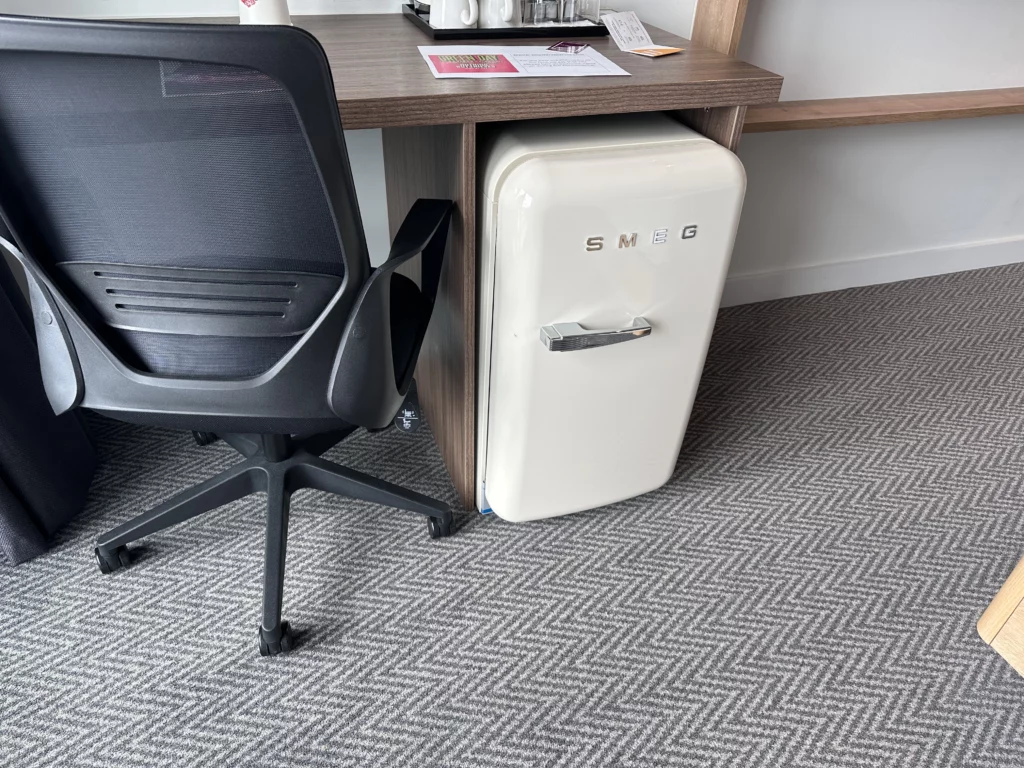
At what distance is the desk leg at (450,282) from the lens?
3.85 feet

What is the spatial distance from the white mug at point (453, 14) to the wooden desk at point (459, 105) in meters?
0.05

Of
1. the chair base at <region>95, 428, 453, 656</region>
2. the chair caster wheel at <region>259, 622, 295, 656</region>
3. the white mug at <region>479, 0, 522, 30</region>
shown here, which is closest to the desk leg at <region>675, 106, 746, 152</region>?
the white mug at <region>479, 0, 522, 30</region>

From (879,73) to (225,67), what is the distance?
6.39 ft

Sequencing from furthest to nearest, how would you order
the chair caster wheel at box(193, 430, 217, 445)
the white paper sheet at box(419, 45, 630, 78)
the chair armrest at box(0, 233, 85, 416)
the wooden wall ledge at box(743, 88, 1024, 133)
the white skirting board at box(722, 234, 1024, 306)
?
the white skirting board at box(722, 234, 1024, 306)
the wooden wall ledge at box(743, 88, 1024, 133)
the chair caster wheel at box(193, 430, 217, 445)
the white paper sheet at box(419, 45, 630, 78)
the chair armrest at box(0, 233, 85, 416)

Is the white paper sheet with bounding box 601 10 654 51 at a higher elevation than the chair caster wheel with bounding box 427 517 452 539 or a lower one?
higher

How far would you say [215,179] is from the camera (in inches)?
32.9

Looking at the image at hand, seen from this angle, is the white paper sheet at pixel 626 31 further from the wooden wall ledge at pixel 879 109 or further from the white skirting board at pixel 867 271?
the white skirting board at pixel 867 271

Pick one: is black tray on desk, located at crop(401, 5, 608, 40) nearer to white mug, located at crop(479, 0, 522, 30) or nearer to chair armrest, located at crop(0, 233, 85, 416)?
white mug, located at crop(479, 0, 522, 30)

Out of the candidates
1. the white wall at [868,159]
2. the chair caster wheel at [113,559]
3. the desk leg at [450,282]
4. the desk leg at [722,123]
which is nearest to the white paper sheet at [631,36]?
the desk leg at [722,123]

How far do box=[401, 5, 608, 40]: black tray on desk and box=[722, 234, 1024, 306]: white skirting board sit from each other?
1.07 m

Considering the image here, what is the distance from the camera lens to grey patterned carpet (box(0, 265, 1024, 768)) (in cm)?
112

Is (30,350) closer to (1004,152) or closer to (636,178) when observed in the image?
(636,178)

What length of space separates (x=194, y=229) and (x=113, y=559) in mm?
787

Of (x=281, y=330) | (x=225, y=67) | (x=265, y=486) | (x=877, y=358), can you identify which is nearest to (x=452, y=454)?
(x=265, y=486)
